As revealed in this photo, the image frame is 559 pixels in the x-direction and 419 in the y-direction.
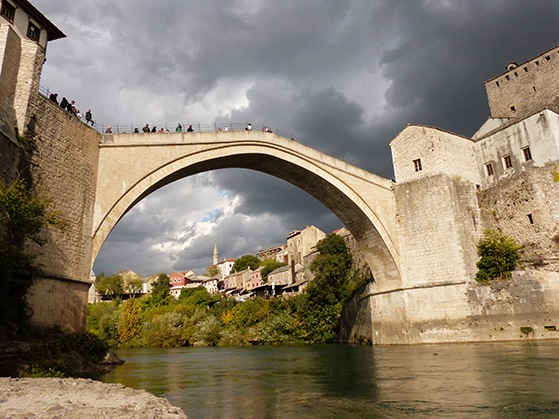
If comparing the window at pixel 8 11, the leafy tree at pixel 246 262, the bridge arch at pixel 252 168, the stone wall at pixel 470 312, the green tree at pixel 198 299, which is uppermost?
the leafy tree at pixel 246 262

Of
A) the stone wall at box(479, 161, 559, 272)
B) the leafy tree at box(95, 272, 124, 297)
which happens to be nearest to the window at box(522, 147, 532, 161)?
the stone wall at box(479, 161, 559, 272)

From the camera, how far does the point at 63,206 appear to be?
38.1ft

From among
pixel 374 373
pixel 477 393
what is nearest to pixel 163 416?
pixel 477 393

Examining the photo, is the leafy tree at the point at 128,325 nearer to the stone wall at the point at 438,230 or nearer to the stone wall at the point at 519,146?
the stone wall at the point at 438,230

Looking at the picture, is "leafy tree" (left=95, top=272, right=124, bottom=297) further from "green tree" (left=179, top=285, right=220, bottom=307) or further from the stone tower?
the stone tower

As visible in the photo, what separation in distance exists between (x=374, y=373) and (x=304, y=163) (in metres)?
10.6

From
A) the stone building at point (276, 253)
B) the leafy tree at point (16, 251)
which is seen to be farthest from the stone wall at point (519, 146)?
the stone building at point (276, 253)

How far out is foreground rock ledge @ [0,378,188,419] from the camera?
3.82m

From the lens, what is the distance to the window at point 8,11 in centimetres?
1165

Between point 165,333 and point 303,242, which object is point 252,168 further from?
point 303,242

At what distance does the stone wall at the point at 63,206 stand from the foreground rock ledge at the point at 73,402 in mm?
4951

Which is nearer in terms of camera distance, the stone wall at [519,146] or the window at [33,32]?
the window at [33,32]

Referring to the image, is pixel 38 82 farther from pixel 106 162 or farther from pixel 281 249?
pixel 281 249

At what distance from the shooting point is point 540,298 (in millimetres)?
15242
